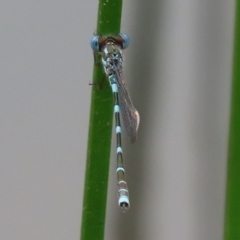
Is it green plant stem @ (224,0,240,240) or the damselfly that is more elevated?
the damselfly

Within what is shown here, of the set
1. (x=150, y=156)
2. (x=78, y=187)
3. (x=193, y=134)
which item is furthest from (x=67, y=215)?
(x=193, y=134)

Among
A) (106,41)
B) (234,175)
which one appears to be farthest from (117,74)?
(234,175)

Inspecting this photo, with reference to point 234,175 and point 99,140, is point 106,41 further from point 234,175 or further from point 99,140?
point 234,175

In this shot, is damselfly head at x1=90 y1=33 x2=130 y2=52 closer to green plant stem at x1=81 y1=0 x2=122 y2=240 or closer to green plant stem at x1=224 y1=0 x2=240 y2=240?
green plant stem at x1=81 y1=0 x2=122 y2=240

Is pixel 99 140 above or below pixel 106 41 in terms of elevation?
below

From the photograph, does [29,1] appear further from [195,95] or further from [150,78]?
[195,95]

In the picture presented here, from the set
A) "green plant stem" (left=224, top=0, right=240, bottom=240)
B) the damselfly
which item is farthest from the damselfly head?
"green plant stem" (left=224, top=0, right=240, bottom=240)

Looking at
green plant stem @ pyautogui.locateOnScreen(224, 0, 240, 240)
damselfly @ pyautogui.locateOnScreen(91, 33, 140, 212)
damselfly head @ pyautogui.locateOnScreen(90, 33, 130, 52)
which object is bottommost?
green plant stem @ pyautogui.locateOnScreen(224, 0, 240, 240)

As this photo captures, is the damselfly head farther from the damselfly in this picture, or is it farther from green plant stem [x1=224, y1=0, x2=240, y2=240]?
green plant stem [x1=224, y1=0, x2=240, y2=240]
